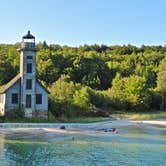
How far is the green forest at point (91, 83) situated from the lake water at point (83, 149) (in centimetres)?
1419

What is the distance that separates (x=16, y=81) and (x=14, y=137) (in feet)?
41.8

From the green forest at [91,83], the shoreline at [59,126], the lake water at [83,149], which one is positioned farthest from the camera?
the green forest at [91,83]

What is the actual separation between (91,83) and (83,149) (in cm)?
5492

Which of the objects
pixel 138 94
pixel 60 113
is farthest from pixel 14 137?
pixel 138 94

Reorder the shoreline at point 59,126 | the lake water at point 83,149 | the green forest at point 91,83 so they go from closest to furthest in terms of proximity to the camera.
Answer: the lake water at point 83,149
the shoreline at point 59,126
the green forest at point 91,83

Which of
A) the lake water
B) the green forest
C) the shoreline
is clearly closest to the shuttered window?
the green forest

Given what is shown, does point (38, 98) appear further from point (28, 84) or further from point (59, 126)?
point (59, 126)

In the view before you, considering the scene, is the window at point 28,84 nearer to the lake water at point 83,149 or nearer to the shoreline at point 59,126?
the shoreline at point 59,126

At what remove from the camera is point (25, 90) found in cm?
5216

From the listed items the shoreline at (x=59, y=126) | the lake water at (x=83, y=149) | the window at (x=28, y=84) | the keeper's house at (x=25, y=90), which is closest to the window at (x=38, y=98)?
the keeper's house at (x=25, y=90)

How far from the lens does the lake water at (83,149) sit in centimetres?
2973

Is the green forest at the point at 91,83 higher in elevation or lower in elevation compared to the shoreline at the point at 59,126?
higher

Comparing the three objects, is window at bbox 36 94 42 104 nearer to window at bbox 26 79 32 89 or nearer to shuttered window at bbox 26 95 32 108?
shuttered window at bbox 26 95 32 108

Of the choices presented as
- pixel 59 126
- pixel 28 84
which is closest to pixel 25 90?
pixel 28 84
